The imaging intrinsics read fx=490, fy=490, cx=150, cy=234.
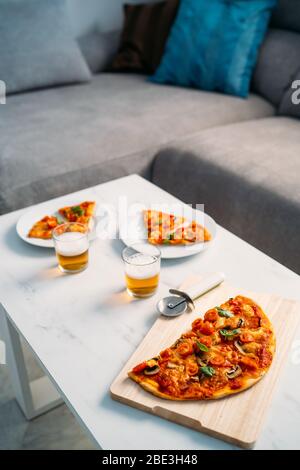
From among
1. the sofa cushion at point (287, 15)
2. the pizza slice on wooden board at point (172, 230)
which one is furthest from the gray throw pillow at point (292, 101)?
the pizza slice on wooden board at point (172, 230)

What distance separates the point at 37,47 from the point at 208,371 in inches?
78.4

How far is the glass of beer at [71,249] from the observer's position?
45.5 inches

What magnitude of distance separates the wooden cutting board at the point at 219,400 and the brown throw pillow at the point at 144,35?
1.94m

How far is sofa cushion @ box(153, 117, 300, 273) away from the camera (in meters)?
1.59

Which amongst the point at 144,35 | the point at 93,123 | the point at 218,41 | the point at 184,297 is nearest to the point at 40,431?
the point at 184,297

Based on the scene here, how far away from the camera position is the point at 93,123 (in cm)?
207

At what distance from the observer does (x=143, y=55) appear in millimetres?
2658

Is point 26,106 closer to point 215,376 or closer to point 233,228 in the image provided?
point 233,228

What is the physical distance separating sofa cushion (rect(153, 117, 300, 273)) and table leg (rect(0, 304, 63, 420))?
0.83 m

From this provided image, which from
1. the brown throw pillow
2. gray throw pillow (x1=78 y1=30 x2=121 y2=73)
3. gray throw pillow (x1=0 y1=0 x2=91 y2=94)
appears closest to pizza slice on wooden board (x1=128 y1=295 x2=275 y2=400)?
gray throw pillow (x1=0 y1=0 x2=91 y2=94)

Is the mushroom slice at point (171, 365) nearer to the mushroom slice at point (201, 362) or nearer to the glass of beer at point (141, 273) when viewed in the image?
the mushroom slice at point (201, 362)

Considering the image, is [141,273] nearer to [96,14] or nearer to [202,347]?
[202,347]

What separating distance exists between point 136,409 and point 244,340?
0.81 ft
